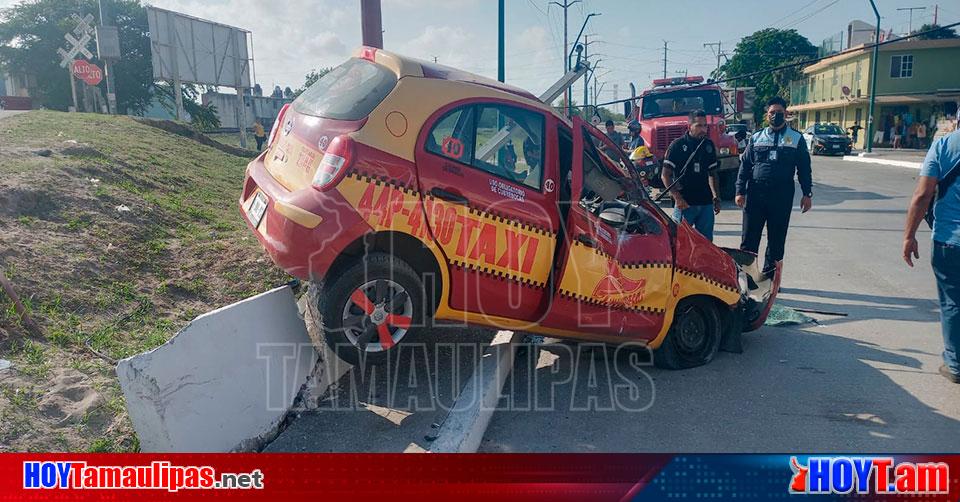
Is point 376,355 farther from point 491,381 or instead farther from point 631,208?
point 631,208

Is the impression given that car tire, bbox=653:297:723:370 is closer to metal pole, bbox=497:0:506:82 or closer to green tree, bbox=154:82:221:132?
metal pole, bbox=497:0:506:82

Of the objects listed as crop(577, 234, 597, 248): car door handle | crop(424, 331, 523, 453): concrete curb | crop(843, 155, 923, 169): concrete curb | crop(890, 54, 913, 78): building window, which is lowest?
crop(424, 331, 523, 453): concrete curb

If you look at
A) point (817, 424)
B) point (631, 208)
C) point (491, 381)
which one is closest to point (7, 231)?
point (491, 381)

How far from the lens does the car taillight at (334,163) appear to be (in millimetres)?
3717

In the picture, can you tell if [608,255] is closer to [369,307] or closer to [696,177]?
[369,307]

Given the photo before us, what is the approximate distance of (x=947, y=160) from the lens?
456cm

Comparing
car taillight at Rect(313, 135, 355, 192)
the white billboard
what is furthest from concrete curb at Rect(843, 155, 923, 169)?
the white billboard

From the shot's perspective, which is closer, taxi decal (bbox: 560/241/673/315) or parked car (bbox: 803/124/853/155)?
taxi decal (bbox: 560/241/673/315)

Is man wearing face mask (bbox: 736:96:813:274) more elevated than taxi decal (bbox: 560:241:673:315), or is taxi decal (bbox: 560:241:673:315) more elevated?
man wearing face mask (bbox: 736:96:813:274)

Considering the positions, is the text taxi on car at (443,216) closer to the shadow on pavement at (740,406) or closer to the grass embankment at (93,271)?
the shadow on pavement at (740,406)

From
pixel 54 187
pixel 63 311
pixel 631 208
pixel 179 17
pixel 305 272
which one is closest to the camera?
pixel 305 272

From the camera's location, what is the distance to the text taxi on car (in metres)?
3.81

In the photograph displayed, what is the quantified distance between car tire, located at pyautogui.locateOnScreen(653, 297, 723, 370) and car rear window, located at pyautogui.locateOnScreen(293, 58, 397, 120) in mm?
2827

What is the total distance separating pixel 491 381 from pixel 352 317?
105 centimetres
